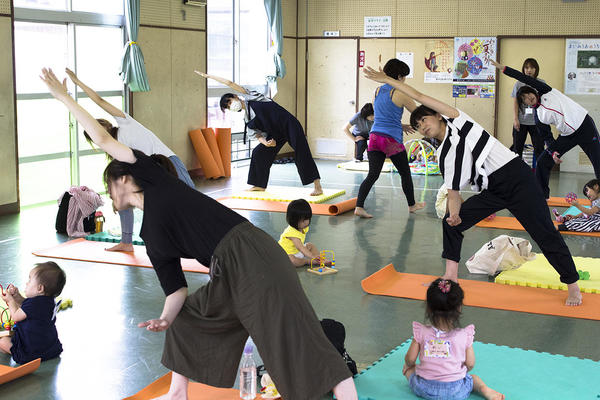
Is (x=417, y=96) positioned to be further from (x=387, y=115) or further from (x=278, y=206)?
(x=278, y=206)

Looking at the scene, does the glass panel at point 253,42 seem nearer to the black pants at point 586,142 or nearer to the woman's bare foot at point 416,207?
the woman's bare foot at point 416,207

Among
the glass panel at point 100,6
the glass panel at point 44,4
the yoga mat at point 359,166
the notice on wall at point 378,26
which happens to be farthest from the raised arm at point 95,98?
the notice on wall at point 378,26

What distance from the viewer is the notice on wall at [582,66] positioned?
11164 millimetres

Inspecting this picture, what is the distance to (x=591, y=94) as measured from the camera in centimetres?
1125

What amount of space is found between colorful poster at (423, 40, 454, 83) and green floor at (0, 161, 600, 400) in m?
4.89

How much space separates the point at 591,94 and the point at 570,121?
4.39 m

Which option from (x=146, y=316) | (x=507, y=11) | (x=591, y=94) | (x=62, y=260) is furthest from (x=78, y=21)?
(x=591, y=94)

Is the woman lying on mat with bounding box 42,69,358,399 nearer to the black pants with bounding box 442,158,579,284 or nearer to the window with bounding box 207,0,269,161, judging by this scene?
the black pants with bounding box 442,158,579,284

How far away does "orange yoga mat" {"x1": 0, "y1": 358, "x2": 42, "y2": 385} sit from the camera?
344 cm

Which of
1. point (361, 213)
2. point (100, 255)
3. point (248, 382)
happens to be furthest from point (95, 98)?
point (361, 213)

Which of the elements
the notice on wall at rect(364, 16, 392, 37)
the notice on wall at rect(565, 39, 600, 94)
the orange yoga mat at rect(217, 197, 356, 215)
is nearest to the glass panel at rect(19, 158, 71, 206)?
the orange yoga mat at rect(217, 197, 356, 215)

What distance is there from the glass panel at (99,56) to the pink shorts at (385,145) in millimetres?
3474

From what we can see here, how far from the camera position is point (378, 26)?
40.9 feet

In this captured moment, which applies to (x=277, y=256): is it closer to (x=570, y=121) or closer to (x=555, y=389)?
(x=555, y=389)
